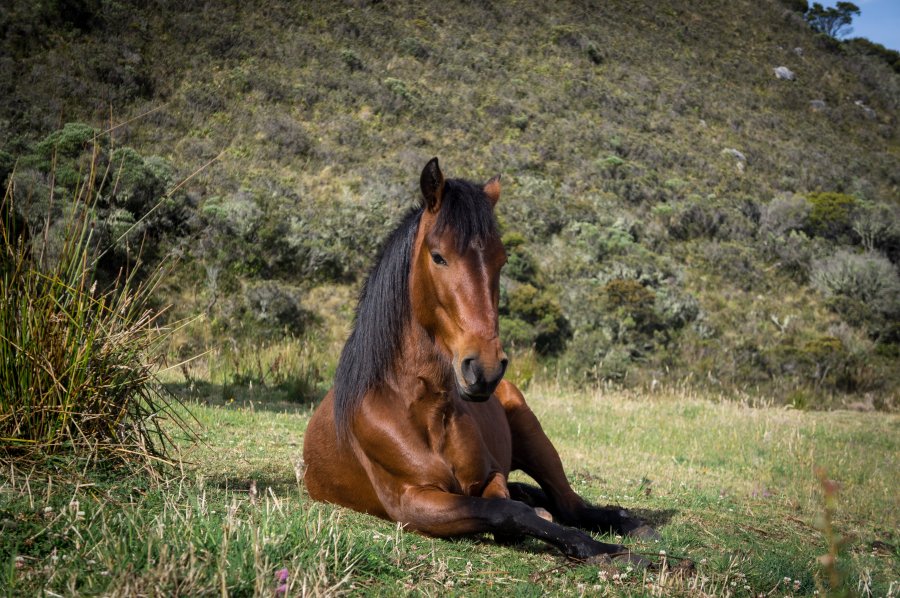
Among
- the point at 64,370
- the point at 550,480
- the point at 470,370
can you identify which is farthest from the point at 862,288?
the point at 64,370

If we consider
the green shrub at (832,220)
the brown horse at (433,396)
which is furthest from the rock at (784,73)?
the brown horse at (433,396)

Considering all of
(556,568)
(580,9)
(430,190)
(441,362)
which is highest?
(580,9)

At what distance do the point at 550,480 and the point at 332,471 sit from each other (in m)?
1.57

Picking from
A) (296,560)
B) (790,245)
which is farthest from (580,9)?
(296,560)

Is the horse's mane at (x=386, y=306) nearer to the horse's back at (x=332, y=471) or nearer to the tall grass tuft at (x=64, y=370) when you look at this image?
the horse's back at (x=332, y=471)

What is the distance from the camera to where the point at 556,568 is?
3328mm

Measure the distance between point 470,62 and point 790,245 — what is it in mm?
20679

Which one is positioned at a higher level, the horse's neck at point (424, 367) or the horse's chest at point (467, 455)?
the horse's neck at point (424, 367)

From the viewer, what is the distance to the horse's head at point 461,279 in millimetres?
3365

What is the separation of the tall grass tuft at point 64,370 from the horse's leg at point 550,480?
2.43 meters

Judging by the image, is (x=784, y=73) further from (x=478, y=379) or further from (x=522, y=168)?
(x=478, y=379)

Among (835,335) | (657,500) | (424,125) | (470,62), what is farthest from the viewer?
(470,62)

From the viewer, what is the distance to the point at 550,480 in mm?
5043

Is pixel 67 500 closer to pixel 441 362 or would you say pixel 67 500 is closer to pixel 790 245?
pixel 441 362
